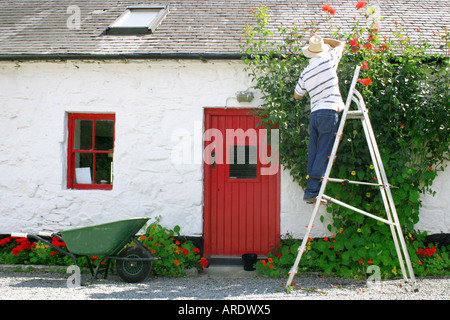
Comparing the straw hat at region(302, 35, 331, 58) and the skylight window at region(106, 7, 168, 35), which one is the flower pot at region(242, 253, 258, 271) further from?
the skylight window at region(106, 7, 168, 35)

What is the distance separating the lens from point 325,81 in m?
4.44

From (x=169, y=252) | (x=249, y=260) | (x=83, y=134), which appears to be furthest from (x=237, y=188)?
(x=83, y=134)

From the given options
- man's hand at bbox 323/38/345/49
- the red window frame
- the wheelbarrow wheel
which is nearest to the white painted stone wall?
the red window frame

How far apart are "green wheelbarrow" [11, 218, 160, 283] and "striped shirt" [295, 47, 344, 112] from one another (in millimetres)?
2621

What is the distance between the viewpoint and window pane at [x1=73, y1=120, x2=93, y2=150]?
20.5 ft

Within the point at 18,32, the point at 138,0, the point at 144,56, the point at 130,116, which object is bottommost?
the point at 130,116

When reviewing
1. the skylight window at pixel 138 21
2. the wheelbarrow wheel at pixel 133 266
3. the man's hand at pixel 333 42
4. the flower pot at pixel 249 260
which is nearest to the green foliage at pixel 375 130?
the flower pot at pixel 249 260

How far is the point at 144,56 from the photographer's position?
19.0 ft

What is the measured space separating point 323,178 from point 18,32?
5938mm

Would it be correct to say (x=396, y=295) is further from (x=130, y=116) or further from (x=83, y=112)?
(x=83, y=112)

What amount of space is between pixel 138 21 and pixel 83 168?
9.27 ft

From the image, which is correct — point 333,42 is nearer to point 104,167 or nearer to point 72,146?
point 104,167

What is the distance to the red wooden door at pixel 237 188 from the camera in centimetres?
590

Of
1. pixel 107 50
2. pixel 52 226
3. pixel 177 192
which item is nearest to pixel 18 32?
pixel 107 50
